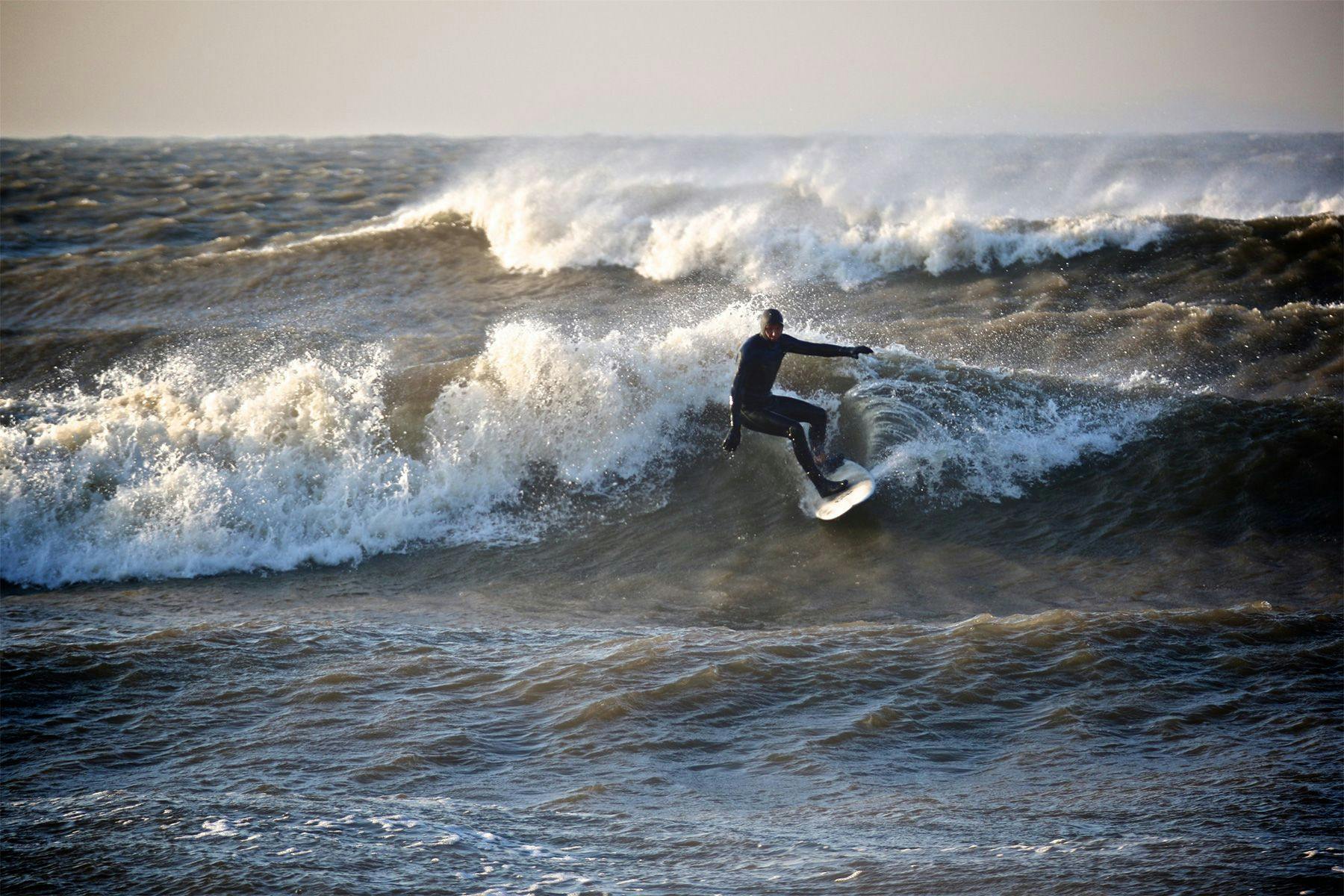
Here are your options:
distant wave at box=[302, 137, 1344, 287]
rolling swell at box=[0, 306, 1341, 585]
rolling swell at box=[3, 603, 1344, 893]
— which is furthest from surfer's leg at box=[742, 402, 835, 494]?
distant wave at box=[302, 137, 1344, 287]

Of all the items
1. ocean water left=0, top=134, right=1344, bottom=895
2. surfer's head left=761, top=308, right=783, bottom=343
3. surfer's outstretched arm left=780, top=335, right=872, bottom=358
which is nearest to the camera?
ocean water left=0, top=134, right=1344, bottom=895

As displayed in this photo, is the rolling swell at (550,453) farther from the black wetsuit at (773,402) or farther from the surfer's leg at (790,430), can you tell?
the black wetsuit at (773,402)

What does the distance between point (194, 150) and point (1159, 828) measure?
45.2 m

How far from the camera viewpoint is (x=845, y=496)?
29.5ft

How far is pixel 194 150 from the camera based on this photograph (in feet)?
136

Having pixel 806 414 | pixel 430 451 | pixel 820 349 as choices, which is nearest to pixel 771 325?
pixel 820 349

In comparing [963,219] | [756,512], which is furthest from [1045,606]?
[963,219]

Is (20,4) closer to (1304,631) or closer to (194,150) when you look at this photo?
(194,150)

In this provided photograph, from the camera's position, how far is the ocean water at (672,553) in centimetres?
443

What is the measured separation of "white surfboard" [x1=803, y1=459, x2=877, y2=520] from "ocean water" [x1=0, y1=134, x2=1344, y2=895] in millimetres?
172

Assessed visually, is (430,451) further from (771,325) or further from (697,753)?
(697,753)

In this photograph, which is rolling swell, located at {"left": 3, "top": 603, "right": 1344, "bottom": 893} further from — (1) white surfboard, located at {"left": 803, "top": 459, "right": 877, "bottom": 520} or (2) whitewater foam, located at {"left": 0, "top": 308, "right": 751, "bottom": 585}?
(2) whitewater foam, located at {"left": 0, "top": 308, "right": 751, "bottom": 585}

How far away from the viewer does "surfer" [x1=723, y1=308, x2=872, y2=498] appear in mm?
8719

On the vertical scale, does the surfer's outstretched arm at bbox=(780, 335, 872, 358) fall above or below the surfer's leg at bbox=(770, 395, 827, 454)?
above
